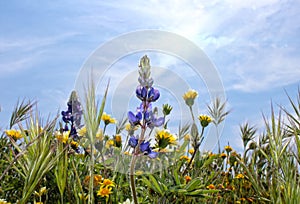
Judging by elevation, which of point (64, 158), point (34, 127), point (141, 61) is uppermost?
point (141, 61)

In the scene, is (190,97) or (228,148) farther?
(228,148)

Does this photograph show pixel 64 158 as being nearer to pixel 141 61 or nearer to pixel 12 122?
pixel 141 61

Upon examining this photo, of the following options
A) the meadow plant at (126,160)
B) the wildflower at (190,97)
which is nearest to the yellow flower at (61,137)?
the meadow plant at (126,160)

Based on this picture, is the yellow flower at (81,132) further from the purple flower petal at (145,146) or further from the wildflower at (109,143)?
the purple flower petal at (145,146)

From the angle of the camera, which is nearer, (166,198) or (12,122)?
(166,198)

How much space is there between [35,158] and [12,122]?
1075 millimetres

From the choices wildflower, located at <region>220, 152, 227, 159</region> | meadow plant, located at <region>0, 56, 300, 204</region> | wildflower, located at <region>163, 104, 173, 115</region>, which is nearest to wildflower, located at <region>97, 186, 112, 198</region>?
meadow plant, located at <region>0, 56, 300, 204</region>

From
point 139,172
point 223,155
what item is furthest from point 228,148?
point 139,172

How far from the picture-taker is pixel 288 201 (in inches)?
49.3

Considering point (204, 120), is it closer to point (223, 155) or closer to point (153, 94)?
point (223, 155)

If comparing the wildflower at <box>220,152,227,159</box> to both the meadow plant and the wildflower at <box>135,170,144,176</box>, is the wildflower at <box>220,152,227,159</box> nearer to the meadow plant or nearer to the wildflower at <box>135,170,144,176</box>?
the meadow plant

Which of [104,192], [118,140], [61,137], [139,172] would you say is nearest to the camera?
[61,137]

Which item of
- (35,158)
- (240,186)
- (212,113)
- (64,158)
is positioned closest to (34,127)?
(64,158)

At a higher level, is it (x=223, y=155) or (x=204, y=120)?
(x=204, y=120)
